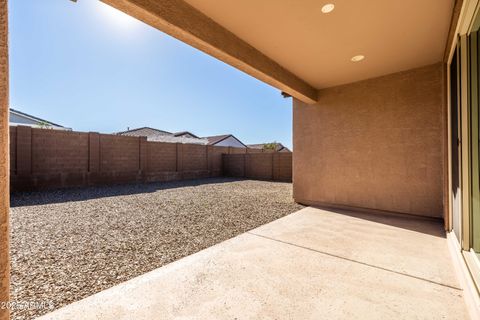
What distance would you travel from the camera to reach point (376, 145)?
3.81 m

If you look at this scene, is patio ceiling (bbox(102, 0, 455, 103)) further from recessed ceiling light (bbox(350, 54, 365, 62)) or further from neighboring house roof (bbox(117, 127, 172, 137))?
neighboring house roof (bbox(117, 127, 172, 137))

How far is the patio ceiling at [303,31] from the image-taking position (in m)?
2.03

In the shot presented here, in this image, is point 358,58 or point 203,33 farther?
point 358,58

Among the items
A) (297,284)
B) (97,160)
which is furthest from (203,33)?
(97,160)

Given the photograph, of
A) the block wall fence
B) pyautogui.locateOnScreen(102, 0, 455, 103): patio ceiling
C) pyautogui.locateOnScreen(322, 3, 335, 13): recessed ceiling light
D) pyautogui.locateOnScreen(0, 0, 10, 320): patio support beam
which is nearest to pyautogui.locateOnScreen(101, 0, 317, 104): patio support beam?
pyautogui.locateOnScreen(102, 0, 455, 103): patio ceiling

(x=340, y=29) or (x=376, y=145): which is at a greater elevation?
(x=340, y=29)

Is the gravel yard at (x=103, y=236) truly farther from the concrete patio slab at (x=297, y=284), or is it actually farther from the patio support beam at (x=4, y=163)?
the patio support beam at (x=4, y=163)

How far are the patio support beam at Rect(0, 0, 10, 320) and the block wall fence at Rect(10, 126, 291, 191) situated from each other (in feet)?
24.6

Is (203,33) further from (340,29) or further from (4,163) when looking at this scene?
(4,163)

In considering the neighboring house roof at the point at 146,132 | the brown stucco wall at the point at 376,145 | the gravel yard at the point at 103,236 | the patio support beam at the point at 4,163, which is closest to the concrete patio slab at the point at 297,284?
the gravel yard at the point at 103,236

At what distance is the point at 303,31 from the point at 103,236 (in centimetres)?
366

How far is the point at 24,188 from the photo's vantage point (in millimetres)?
6141

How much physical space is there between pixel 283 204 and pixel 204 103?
13.4 metres

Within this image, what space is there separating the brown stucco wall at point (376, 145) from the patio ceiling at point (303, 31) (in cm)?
52
